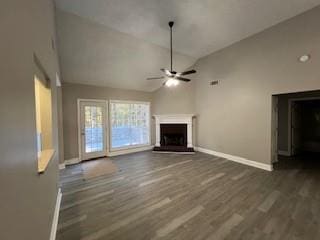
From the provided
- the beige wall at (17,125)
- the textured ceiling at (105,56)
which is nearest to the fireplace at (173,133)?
the textured ceiling at (105,56)

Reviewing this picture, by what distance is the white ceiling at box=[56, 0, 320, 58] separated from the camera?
10.4 feet

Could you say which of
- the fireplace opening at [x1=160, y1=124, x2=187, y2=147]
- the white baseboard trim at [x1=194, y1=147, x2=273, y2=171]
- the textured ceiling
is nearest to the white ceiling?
the textured ceiling

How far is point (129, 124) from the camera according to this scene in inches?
263

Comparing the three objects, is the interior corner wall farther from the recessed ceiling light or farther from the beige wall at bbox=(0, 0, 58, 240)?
the beige wall at bbox=(0, 0, 58, 240)

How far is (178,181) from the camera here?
3.74 metres

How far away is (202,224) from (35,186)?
2126mm

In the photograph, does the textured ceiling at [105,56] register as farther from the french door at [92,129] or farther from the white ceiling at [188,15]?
the french door at [92,129]

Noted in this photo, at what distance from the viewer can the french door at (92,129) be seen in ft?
17.9

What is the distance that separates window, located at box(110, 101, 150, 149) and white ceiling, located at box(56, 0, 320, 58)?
288 cm

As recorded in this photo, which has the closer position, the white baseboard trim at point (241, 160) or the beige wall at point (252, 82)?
the beige wall at point (252, 82)

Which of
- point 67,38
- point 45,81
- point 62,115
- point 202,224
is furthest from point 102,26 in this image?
point 202,224

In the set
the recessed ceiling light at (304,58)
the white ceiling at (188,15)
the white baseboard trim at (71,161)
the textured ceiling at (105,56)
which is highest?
the white ceiling at (188,15)

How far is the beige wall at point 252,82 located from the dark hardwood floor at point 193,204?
3.48 feet

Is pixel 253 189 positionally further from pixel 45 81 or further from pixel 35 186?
pixel 45 81
